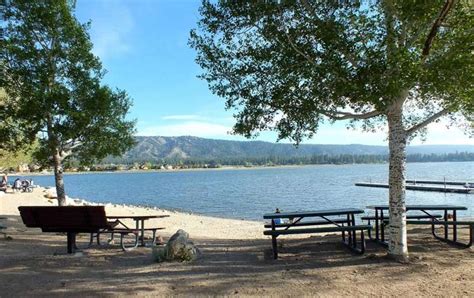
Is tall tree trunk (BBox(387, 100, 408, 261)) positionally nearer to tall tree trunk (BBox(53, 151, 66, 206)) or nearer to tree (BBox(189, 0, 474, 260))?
tree (BBox(189, 0, 474, 260))

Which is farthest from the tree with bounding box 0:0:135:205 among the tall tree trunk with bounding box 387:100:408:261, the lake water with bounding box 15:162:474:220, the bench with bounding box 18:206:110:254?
the lake water with bounding box 15:162:474:220

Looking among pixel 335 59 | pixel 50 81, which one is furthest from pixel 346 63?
pixel 50 81

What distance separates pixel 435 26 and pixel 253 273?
188 inches

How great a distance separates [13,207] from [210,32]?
63.0ft

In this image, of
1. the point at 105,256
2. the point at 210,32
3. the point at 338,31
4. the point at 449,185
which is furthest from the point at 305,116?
the point at 449,185

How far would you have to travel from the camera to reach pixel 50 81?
42.4 ft

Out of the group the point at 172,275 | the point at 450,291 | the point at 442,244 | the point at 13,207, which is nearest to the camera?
the point at 450,291

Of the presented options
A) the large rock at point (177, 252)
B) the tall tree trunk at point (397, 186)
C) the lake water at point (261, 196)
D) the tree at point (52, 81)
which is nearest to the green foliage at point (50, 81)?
the tree at point (52, 81)

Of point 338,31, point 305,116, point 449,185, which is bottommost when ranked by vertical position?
point 449,185

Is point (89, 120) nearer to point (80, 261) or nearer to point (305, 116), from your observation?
point (80, 261)

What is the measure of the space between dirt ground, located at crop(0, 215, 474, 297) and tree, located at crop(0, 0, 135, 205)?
4.63m

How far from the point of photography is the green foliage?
12672mm

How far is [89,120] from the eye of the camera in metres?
13.4

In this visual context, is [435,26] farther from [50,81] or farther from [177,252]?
[50,81]
